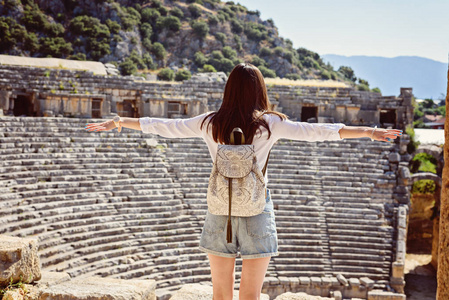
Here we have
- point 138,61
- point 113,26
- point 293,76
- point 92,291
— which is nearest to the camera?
point 92,291

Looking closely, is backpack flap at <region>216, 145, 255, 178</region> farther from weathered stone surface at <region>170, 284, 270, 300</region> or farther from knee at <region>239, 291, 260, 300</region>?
weathered stone surface at <region>170, 284, 270, 300</region>


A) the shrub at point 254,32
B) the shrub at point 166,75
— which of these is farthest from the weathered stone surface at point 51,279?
the shrub at point 254,32

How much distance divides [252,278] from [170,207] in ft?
32.6

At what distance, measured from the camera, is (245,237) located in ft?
8.21

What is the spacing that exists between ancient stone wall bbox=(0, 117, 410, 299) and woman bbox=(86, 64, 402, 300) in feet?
24.7

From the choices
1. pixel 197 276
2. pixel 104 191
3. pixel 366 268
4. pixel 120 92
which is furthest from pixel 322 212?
pixel 120 92

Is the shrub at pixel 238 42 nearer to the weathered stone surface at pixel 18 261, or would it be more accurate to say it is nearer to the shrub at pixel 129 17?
the shrub at pixel 129 17

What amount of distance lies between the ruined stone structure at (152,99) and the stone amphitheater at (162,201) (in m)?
0.08

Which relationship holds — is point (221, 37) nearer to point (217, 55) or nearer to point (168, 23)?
point (217, 55)

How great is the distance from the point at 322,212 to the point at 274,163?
95.2 inches

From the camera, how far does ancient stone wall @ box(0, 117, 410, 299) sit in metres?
10.2

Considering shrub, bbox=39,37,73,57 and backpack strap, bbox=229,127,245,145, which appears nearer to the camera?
backpack strap, bbox=229,127,245,145

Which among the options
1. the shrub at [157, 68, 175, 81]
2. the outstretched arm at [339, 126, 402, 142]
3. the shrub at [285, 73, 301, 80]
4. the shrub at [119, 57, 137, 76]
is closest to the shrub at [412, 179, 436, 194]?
the outstretched arm at [339, 126, 402, 142]

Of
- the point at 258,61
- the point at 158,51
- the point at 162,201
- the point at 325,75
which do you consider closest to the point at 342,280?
the point at 162,201
